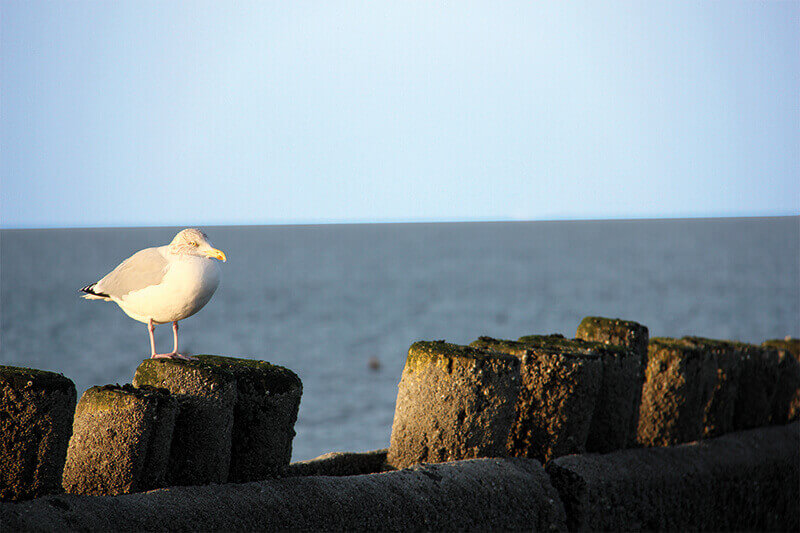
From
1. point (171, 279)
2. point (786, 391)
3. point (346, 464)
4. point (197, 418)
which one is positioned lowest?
point (346, 464)

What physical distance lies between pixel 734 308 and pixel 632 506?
43.9 m

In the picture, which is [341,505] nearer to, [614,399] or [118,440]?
[118,440]

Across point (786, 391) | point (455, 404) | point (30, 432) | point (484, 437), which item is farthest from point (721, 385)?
point (30, 432)

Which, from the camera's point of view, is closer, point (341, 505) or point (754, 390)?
point (341, 505)

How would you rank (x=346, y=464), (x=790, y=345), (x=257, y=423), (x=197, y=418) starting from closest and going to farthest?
(x=197, y=418) → (x=257, y=423) → (x=346, y=464) → (x=790, y=345)

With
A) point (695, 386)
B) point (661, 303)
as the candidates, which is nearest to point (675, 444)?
point (695, 386)

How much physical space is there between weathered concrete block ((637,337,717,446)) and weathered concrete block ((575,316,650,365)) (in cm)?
14

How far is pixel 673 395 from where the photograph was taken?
511 centimetres

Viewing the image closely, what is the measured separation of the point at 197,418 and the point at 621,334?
272cm

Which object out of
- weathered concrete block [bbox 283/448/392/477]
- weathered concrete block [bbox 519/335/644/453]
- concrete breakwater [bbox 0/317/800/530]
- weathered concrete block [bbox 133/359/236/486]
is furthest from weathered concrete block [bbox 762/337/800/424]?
weathered concrete block [bbox 133/359/236/486]

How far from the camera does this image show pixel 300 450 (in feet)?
62.5

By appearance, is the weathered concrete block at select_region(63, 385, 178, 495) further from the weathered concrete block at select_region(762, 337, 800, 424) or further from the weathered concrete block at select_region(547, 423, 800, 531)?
the weathered concrete block at select_region(762, 337, 800, 424)

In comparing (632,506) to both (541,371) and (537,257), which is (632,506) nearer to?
(541,371)

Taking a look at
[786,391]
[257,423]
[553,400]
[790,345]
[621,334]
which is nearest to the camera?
[257,423]
